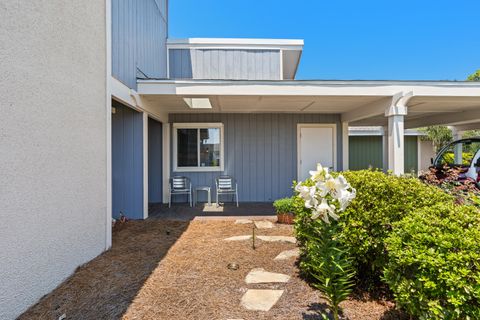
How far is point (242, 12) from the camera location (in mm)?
13477

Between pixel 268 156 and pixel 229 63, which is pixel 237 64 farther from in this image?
pixel 268 156

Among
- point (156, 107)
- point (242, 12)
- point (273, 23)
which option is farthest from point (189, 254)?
point (273, 23)

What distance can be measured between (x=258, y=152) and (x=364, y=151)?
8.36 meters

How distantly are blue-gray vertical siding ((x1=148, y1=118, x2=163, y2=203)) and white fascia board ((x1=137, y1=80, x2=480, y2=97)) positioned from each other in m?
2.40

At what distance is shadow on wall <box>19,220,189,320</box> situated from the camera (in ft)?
7.46

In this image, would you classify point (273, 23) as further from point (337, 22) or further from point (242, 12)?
point (337, 22)

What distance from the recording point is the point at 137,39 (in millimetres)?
5293

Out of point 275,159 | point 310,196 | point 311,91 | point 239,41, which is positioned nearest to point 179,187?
point 275,159

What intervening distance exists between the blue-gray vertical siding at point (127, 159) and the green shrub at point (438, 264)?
4.66m

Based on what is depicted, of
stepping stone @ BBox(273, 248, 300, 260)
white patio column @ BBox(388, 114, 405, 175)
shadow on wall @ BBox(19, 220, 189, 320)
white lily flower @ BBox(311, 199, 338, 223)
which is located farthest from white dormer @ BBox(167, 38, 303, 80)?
white lily flower @ BBox(311, 199, 338, 223)

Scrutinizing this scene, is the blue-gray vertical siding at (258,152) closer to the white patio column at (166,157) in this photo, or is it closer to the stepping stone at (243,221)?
the white patio column at (166,157)

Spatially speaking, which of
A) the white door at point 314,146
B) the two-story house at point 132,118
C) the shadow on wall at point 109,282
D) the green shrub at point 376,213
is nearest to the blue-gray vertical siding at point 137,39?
the two-story house at point 132,118

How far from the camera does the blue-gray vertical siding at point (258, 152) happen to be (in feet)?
24.9

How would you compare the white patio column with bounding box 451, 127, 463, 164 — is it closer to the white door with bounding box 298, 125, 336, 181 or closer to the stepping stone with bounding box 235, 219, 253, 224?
the white door with bounding box 298, 125, 336, 181
